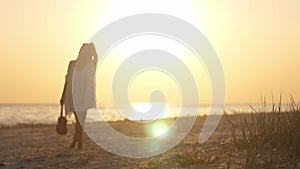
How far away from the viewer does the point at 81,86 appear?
11383mm

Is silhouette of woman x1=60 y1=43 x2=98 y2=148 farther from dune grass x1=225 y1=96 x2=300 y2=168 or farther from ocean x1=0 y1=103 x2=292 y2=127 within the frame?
dune grass x1=225 y1=96 x2=300 y2=168

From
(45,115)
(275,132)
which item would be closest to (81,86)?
(275,132)

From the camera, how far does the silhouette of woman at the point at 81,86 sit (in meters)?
11.3

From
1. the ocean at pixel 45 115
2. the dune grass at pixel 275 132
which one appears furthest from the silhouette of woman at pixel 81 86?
the dune grass at pixel 275 132

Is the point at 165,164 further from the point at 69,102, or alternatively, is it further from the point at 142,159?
the point at 69,102

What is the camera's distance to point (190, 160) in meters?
7.79

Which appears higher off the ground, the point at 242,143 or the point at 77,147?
the point at 242,143

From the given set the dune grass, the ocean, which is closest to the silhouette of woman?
the ocean

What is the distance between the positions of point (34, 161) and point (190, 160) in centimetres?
301

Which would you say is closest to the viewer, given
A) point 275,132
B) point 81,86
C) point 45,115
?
point 275,132

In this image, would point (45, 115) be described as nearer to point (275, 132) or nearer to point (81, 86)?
point (81, 86)

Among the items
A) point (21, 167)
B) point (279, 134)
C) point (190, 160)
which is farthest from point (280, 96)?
point (21, 167)

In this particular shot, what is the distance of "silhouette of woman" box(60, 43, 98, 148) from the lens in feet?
37.1

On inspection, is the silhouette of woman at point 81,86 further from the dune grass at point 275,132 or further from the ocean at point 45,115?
the dune grass at point 275,132
